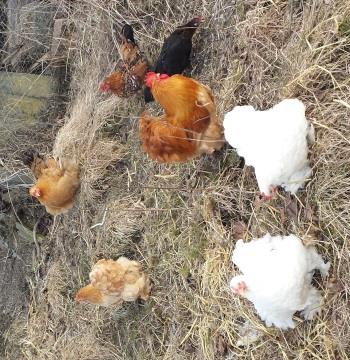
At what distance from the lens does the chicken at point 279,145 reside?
253 cm

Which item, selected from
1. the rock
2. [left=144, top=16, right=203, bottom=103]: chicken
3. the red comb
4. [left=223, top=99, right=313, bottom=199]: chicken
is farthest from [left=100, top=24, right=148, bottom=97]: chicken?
[left=223, top=99, right=313, bottom=199]: chicken

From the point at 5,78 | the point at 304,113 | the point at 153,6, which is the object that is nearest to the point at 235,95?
the point at 304,113

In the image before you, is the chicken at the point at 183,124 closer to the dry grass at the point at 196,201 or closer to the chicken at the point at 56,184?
the dry grass at the point at 196,201

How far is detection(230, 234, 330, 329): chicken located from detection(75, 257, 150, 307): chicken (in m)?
1.14

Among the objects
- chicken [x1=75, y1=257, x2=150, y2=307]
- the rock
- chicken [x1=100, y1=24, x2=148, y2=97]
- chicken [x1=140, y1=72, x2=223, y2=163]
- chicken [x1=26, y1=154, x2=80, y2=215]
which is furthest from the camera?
the rock

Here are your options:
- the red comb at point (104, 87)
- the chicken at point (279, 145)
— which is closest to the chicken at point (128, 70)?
the red comb at point (104, 87)

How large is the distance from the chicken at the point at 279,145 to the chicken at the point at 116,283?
1354 mm

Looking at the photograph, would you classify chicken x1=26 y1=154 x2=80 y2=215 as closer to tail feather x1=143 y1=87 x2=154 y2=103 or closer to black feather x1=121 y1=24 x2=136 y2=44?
tail feather x1=143 y1=87 x2=154 y2=103

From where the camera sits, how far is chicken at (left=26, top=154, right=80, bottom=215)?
4.33 m

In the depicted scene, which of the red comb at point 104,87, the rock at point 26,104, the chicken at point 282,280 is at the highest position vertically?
the chicken at point 282,280

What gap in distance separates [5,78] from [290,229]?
3383 millimetres

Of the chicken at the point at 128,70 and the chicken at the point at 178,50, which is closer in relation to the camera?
the chicken at the point at 178,50

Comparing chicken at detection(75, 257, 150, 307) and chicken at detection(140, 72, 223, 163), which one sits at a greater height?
chicken at detection(140, 72, 223, 163)

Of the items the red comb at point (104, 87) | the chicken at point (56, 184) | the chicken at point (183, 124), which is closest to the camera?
the chicken at point (183, 124)
